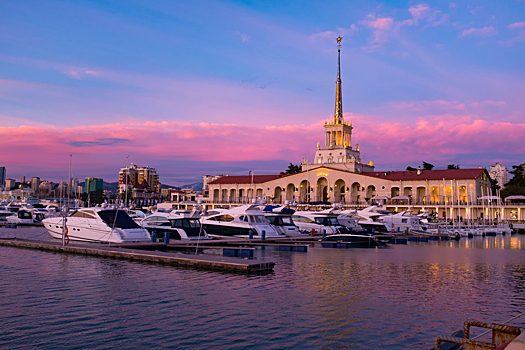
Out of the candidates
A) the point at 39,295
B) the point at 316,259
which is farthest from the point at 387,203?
the point at 39,295

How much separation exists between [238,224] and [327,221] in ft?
39.2

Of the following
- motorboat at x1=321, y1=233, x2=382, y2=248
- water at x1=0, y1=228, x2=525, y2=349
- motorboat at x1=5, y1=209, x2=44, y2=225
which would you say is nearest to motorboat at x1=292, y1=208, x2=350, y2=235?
motorboat at x1=321, y1=233, x2=382, y2=248

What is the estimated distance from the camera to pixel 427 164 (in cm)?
12600

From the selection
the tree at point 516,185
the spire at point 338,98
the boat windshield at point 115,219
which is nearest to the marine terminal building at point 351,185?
the spire at point 338,98

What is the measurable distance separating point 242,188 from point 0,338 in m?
98.6

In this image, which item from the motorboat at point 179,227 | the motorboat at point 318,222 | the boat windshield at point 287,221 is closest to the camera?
the motorboat at point 179,227

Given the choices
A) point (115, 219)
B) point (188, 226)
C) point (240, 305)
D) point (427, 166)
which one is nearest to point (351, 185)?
A: point (427, 166)

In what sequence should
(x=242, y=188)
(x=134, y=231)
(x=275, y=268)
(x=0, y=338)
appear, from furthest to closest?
(x=242, y=188) → (x=134, y=231) → (x=275, y=268) → (x=0, y=338)

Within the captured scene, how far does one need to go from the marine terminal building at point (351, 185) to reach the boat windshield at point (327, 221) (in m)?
33.5

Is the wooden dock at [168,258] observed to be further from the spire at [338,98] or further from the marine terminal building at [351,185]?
the spire at [338,98]

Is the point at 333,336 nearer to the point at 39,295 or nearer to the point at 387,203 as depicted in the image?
the point at 39,295

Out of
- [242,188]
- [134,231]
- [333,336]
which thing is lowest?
[333,336]

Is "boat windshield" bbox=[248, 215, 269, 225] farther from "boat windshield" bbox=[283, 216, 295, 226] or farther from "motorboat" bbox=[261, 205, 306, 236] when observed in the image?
"boat windshield" bbox=[283, 216, 295, 226]

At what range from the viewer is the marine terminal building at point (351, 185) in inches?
3423
